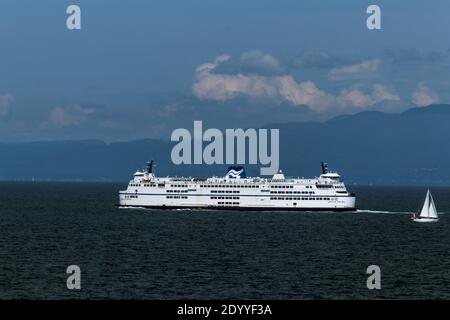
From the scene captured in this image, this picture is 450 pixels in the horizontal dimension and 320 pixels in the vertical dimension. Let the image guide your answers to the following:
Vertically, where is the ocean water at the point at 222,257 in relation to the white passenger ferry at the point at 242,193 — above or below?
below

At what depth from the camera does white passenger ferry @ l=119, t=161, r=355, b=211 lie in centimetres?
13262

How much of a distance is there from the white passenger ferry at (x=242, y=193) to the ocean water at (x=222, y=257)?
42.3ft

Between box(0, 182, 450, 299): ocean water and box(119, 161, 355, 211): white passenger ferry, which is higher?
box(119, 161, 355, 211): white passenger ferry

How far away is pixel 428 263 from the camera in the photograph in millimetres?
68812

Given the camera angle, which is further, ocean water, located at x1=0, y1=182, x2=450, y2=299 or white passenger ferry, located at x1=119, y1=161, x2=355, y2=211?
white passenger ferry, located at x1=119, y1=161, x2=355, y2=211

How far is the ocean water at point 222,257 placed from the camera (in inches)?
2071

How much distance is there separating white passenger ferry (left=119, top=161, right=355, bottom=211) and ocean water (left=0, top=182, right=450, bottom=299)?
508 inches

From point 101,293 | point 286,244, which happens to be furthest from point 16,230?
point 101,293

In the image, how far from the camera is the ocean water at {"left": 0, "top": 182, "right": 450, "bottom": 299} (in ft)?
173

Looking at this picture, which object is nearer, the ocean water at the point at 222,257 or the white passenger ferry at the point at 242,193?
the ocean water at the point at 222,257

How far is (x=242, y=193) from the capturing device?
137375 millimetres

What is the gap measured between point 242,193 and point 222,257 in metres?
67.5
